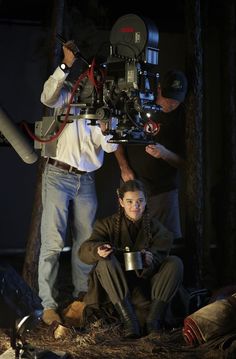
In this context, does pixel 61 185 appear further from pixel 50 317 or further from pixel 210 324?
pixel 210 324

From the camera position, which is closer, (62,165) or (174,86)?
(62,165)

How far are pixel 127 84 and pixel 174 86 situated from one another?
164 cm

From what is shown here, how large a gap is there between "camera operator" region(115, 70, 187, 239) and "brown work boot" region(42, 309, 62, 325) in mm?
1407

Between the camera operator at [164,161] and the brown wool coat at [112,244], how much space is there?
67 cm

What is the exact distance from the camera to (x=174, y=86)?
5168 mm

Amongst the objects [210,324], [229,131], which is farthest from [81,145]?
[229,131]

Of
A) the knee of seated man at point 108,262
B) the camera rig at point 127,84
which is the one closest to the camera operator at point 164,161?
the knee of seated man at point 108,262

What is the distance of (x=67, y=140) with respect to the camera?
440 cm

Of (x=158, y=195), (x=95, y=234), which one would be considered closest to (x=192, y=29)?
(x=158, y=195)

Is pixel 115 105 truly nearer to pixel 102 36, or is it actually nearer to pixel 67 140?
pixel 67 140

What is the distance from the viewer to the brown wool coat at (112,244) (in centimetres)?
439

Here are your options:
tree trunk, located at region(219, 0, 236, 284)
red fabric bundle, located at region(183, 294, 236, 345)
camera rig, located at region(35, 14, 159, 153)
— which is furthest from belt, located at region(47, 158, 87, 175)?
tree trunk, located at region(219, 0, 236, 284)

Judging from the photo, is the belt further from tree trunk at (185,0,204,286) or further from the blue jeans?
tree trunk at (185,0,204,286)

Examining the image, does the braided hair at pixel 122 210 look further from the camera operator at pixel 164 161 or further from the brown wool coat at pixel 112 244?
the camera operator at pixel 164 161
